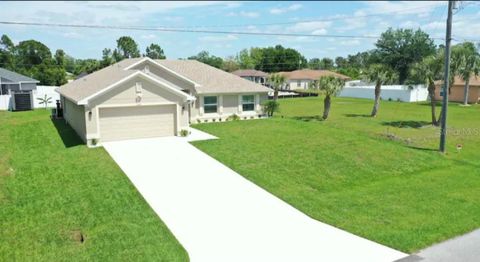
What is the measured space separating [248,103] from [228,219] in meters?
18.7

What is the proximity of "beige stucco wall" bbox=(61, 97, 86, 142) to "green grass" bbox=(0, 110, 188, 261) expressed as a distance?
173cm

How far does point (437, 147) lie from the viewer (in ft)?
69.6

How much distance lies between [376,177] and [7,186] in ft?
44.9

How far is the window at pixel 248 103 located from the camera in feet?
95.7

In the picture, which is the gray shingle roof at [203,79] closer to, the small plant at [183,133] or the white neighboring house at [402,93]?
the small plant at [183,133]

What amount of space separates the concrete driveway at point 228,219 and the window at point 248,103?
12618 mm

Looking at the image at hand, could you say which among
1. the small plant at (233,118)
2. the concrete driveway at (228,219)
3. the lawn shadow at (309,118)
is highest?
the small plant at (233,118)

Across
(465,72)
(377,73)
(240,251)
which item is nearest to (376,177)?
(240,251)

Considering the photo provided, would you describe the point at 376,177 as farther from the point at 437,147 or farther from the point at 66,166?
the point at 66,166

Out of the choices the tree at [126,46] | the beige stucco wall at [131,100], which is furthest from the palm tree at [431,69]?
the tree at [126,46]

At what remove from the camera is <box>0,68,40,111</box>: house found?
33.8 metres

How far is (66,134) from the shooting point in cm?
2208

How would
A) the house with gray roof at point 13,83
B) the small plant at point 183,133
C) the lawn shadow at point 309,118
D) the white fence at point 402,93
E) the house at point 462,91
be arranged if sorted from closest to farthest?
the small plant at point 183,133
the lawn shadow at point 309,118
the house with gray roof at point 13,83
the house at point 462,91
the white fence at point 402,93

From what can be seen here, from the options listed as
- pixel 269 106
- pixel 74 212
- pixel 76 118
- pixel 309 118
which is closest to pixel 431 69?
pixel 309 118
